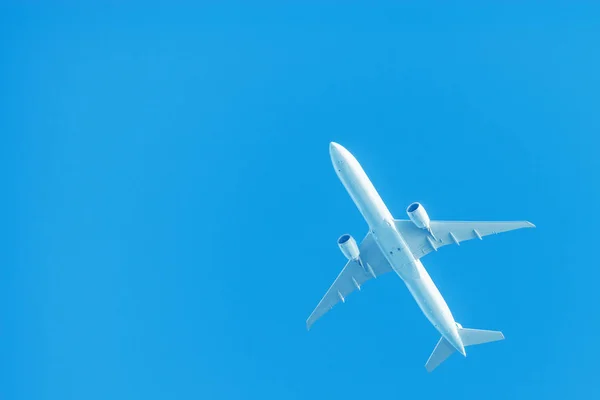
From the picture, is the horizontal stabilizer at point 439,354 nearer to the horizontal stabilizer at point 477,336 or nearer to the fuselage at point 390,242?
the horizontal stabilizer at point 477,336

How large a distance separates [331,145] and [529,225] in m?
15.0

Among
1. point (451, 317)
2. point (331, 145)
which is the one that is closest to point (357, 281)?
point (451, 317)

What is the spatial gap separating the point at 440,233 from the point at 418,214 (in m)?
3.57

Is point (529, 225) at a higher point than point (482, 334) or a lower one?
higher

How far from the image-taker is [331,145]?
50062 millimetres

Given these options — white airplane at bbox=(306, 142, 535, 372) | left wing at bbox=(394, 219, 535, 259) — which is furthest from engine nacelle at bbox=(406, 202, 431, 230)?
left wing at bbox=(394, 219, 535, 259)

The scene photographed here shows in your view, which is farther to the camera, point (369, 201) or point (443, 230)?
point (443, 230)

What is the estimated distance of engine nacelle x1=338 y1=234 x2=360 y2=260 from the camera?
5159 centimetres

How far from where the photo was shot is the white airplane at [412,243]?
49.3 metres

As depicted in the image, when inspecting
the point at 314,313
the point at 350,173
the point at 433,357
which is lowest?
the point at 433,357

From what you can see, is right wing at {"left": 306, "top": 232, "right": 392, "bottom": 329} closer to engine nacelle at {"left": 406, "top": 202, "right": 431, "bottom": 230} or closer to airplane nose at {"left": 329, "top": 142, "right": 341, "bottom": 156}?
engine nacelle at {"left": 406, "top": 202, "right": 431, "bottom": 230}

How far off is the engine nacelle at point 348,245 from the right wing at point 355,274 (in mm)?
2419

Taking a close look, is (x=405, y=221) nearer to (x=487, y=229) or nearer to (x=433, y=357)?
Result: (x=487, y=229)

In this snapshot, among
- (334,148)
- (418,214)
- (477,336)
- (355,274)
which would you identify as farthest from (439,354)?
(334,148)
